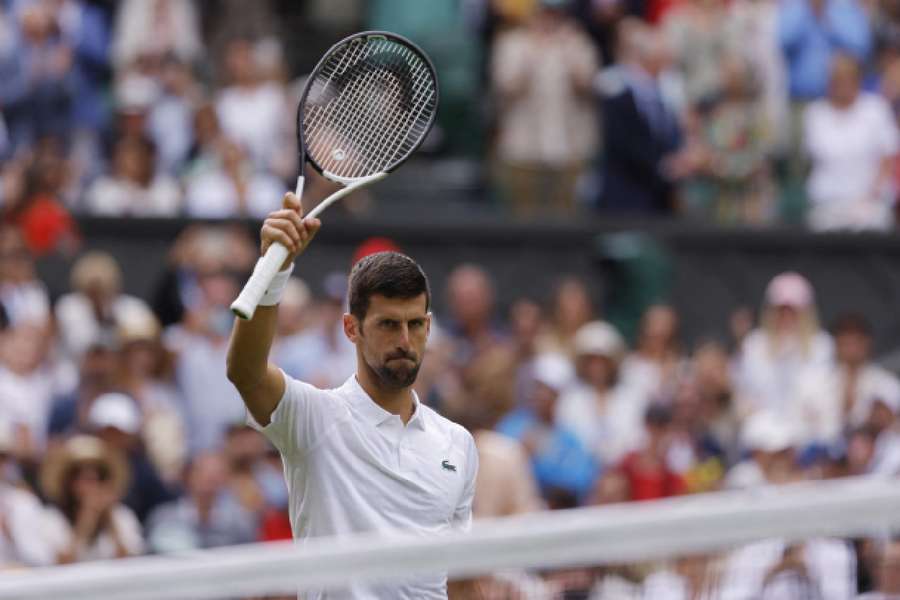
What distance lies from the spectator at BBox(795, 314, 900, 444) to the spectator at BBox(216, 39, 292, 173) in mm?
3575

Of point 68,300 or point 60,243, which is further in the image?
point 60,243

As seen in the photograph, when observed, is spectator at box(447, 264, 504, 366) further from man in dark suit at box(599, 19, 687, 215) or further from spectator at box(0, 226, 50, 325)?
spectator at box(0, 226, 50, 325)

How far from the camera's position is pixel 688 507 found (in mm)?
4418

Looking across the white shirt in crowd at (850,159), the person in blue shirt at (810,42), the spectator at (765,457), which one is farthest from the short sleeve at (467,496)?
the person in blue shirt at (810,42)

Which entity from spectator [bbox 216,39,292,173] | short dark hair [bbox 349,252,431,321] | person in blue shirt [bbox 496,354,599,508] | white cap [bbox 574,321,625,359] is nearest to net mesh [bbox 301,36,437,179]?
short dark hair [bbox 349,252,431,321]

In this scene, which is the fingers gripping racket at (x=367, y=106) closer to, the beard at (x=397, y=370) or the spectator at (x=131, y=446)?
the beard at (x=397, y=370)

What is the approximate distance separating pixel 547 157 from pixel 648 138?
0.68 metres

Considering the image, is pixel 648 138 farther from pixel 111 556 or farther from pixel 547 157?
pixel 111 556

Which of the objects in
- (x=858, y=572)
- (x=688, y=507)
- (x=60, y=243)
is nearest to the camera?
(x=688, y=507)

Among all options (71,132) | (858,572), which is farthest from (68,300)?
(858,572)

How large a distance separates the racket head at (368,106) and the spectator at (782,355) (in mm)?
6128

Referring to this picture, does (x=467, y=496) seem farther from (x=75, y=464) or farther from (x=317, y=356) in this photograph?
(x=317, y=356)

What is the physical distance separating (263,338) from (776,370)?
24.2ft

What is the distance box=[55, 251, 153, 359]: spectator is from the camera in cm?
1116
